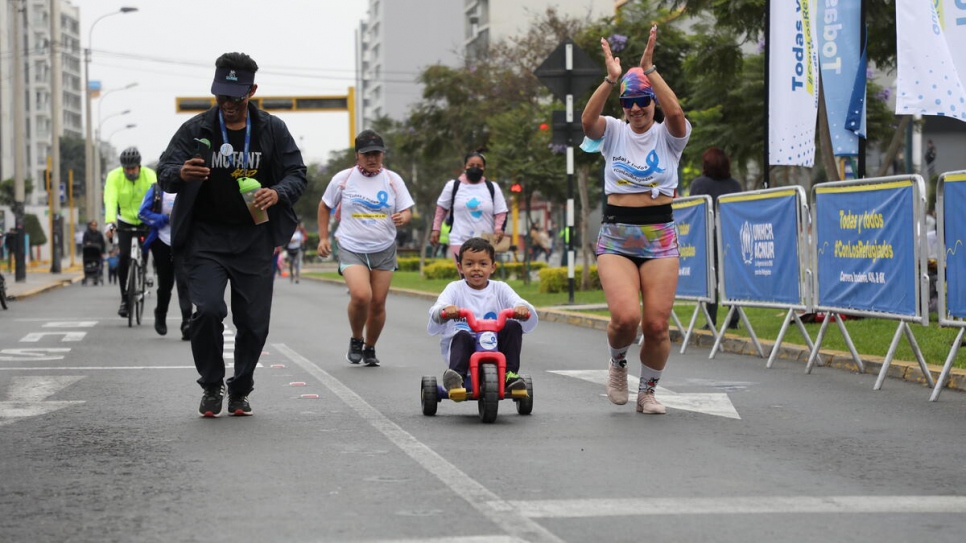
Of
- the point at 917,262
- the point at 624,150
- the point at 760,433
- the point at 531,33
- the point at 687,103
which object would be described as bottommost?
the point at 760,433

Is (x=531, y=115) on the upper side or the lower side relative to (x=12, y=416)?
upper

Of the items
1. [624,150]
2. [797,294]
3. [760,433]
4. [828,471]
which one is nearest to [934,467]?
[828,471]

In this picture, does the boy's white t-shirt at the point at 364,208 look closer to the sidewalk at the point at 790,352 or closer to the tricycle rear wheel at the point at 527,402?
the sidewalk at the point at 790,352

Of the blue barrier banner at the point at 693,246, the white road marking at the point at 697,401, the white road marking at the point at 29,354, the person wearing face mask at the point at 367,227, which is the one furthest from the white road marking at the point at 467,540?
the blue barrier banner at the point at 693,246

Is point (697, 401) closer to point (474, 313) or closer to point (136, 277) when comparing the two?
point (474, 313)

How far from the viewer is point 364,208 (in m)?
12.3

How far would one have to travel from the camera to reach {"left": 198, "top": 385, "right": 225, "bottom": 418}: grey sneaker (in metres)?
8.51

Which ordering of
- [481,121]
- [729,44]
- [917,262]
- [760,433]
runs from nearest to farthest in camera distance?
[760,433], [917,262], [729,44], [481,121]

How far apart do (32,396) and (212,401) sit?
6.25 ft

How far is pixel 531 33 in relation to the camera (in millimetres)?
44469

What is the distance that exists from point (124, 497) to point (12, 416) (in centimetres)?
308

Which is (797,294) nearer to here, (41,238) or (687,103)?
(687,103)

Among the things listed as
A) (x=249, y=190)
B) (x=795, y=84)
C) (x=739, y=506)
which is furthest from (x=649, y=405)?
(x=795, y=84)

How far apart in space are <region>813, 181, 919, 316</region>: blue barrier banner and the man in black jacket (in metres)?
4.47
